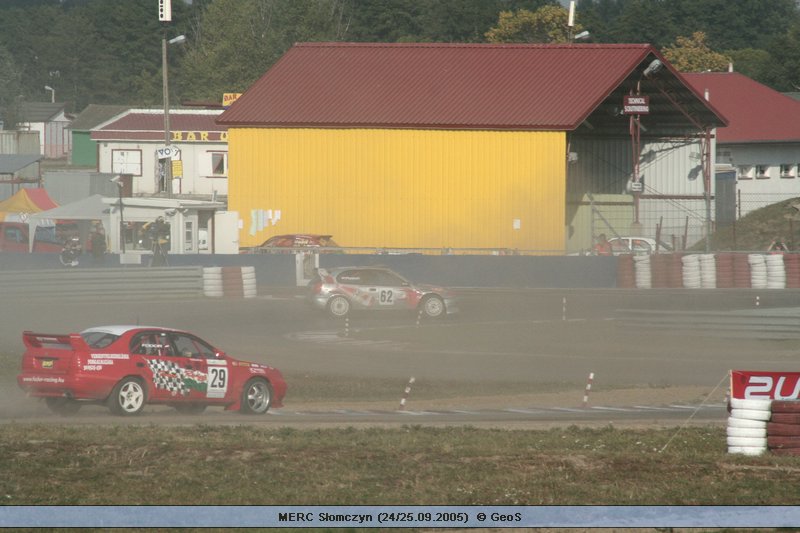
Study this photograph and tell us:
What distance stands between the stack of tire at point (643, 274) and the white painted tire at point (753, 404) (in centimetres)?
2411

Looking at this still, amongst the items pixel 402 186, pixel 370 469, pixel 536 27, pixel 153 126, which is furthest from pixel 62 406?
pixel 536 27

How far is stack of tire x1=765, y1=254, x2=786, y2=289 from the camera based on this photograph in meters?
35.0

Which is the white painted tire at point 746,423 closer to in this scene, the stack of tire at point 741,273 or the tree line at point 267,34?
the stack of tire at point 741,273

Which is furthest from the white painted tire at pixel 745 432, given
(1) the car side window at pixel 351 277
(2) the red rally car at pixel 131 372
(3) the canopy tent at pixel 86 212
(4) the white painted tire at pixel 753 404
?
(3) the canopy tent at pixel 86 212

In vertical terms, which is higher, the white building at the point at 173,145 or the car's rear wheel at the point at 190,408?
the white building at the point at 173,145

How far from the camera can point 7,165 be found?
6519 cm

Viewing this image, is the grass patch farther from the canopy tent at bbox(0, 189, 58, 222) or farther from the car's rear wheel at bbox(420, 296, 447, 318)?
the canopy tent at bbox(0, 189, 58, 222)

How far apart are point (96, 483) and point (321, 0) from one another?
112 meters

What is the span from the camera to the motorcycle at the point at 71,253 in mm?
36766

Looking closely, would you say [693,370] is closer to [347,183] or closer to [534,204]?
[534,204]

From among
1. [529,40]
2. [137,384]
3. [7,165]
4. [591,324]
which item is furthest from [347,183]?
[529,40]

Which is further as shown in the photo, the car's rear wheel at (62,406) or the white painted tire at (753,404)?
the car's rear wheel at (62,406)

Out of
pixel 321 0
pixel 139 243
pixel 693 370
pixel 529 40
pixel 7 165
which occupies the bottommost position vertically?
pixel 693 370

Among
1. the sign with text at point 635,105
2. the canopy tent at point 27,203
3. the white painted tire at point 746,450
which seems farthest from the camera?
the canopy tent at point 27,203
